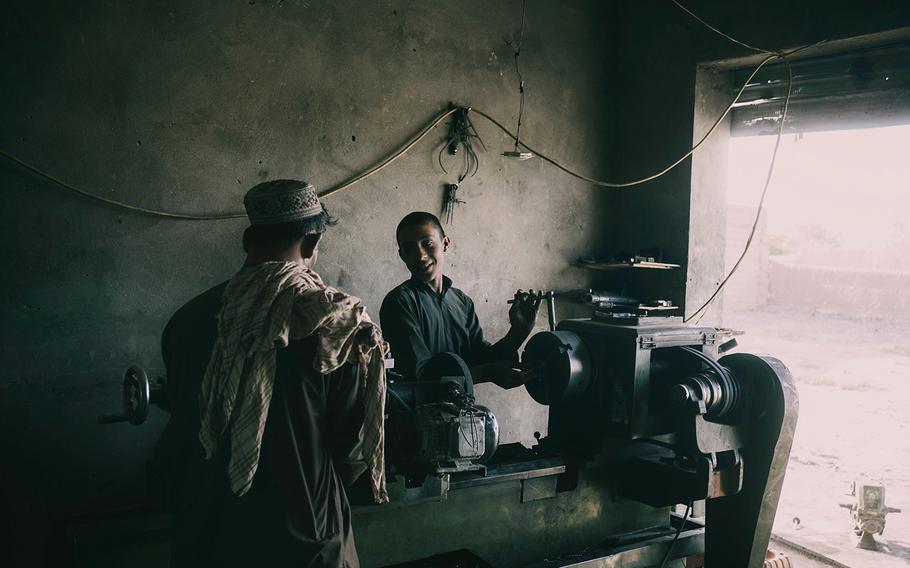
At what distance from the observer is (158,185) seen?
2.87 meters

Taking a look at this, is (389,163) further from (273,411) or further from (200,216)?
(273,411)

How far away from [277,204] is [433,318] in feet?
4.37

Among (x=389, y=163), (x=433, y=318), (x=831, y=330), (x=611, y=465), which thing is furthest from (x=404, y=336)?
(x=831, y=330)

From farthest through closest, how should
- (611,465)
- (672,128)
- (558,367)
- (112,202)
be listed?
(672,128)
(112,202)
(611,465)
(558,367)

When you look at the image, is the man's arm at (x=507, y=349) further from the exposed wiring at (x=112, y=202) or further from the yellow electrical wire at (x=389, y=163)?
the exposed wiring at (x=112, y=202)

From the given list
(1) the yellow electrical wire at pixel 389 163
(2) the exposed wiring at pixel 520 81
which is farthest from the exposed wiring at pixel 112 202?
(2) the exposed wiring at pixel 520 81

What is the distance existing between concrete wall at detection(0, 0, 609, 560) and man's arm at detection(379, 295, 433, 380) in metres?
0.77

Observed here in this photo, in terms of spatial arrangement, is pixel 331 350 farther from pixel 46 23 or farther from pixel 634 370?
pixel 46 23

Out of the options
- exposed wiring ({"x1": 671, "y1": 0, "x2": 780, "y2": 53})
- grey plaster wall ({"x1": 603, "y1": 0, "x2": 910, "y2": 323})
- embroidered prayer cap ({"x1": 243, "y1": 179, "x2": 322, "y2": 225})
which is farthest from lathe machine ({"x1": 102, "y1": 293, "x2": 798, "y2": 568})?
exposed wiring ({"x1": 671, "y1": 0, "x2": 780, "y2": 53})

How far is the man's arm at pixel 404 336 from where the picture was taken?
2.59 meters

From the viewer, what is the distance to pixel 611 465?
240 cm

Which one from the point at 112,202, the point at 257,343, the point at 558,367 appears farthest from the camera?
the point at 112,202

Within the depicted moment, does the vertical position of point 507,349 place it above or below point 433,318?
below

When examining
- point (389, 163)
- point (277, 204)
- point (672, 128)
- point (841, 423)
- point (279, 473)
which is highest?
point (672, 128)
